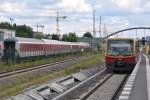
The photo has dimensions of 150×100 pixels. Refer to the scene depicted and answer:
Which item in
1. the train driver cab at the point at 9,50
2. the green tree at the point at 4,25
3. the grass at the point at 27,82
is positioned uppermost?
the green tree at the point at 4,25

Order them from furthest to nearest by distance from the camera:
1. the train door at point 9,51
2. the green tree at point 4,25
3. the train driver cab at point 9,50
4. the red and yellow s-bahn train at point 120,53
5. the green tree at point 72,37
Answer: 1. the green tree at point 4,25
2. the green tree at point 72,37
3. the train driver cab at point 9,50
4. the train door at point 9,51
5. the red and yellow s-bahn train at point 120,53

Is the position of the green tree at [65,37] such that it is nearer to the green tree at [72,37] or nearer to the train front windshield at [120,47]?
the green tree at [72,37]

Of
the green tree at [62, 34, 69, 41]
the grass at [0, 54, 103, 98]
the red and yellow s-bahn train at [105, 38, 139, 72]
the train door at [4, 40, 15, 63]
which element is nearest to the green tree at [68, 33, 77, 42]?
the green tree at [62, 34, 69, 41]

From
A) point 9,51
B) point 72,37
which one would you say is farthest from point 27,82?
point 72,37

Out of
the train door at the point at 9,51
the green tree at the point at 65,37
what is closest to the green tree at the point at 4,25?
the green tree at the point at 65,37

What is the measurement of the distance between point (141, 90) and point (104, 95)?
2666 mm

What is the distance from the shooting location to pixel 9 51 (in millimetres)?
55125

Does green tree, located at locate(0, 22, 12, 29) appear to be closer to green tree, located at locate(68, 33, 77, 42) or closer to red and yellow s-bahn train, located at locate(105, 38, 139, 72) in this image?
green tree, located at locate(68, 33, 77, 42)

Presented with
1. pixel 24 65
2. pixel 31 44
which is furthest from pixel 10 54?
pixel 31 44

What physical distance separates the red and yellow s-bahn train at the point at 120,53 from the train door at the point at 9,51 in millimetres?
16607

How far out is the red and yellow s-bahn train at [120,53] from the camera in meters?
37.0

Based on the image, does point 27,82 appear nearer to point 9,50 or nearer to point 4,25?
point 9,50

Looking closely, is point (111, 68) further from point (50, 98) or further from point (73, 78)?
point (50, 98)

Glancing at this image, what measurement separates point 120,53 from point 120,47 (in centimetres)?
47
